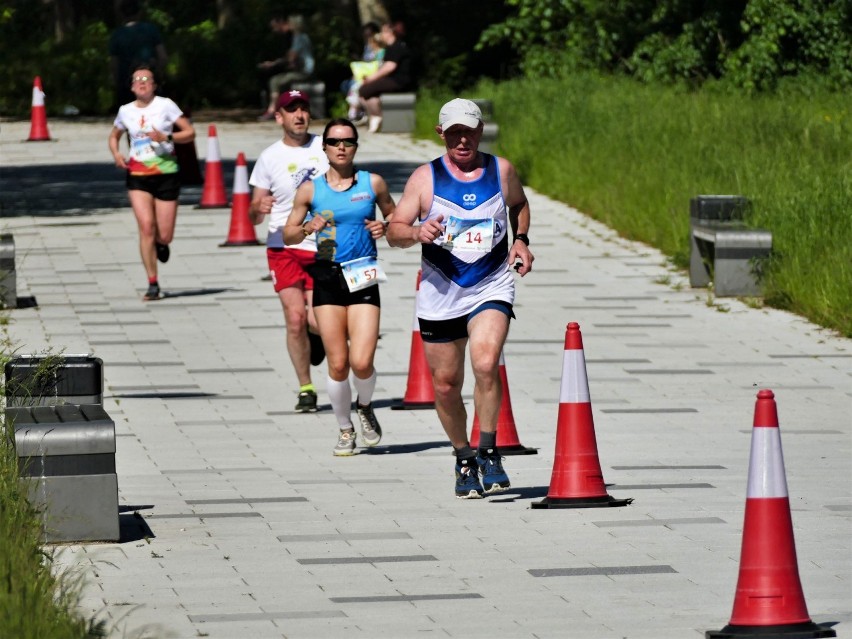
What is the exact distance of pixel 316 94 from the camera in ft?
113

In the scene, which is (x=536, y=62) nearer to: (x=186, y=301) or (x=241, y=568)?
(x=186, y=301)

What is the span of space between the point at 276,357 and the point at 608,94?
14.6 m

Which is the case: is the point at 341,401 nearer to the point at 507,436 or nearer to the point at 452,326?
the point at 507,436

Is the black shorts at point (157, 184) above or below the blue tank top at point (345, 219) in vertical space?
below

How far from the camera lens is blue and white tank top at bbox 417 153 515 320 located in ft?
30.3

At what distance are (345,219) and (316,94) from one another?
79.0ft

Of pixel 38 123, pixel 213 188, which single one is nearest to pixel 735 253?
pixel 213 188

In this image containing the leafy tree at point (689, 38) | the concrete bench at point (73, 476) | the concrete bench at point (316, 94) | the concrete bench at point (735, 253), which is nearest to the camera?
the concrete bench at point (73, 476)

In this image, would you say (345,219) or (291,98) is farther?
(291,98)

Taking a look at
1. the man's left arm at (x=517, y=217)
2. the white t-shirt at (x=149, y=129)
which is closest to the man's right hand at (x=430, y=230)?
the man's left arm at (x=517, y=217)

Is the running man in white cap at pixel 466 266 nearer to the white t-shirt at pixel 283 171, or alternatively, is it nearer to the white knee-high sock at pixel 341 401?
the white knee-high sock at pixel 341 401

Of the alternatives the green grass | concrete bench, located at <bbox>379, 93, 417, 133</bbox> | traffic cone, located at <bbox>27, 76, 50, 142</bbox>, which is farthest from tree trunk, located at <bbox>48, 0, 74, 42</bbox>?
the green grass

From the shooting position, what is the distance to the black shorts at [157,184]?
52.1ft

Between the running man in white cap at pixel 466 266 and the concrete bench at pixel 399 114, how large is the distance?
22.2 meters
